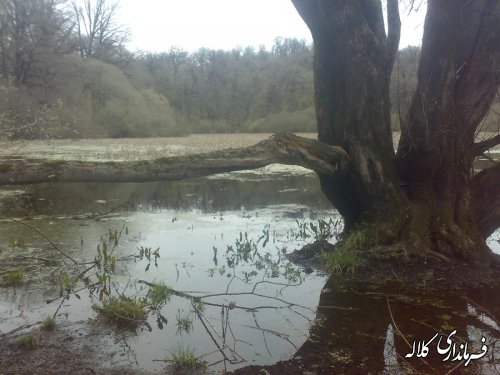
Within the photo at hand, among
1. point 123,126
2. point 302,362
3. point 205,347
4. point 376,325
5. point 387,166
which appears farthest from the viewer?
point 123,126

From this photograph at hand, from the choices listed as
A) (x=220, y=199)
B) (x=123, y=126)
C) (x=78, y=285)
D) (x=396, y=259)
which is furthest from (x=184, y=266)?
(x=123, y=126)

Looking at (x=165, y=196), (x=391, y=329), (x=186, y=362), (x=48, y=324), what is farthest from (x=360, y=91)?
(x=165, y=196)

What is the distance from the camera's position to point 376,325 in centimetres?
487

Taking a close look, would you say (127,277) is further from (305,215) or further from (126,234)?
(305,215)

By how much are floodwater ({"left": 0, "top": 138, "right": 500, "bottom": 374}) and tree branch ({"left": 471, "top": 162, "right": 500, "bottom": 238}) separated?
1.17 m

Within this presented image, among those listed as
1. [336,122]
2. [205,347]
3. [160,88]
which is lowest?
[205,347]

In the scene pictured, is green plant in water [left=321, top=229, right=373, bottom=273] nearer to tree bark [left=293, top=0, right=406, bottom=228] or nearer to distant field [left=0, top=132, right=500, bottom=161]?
tree bark [left=293, top=0, right=406, bottom=228]

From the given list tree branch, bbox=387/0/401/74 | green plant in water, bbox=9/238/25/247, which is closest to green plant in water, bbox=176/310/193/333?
green plant in water, bbox=9/238/25/247

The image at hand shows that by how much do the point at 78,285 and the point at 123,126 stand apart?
103 ft

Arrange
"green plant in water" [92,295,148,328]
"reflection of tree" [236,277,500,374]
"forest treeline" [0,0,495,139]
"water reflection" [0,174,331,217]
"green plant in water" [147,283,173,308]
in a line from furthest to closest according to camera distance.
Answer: "forest treeline" [0,0,495,139], "water reflection" [0,174,331,217], "green plant in water" [147,283,173,308], "green plant in water" [92,295,148,328], "reflection of tree" [236,277,500,374]

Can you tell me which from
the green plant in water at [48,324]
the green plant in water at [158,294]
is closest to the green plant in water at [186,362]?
the green plant in water at [158,294]

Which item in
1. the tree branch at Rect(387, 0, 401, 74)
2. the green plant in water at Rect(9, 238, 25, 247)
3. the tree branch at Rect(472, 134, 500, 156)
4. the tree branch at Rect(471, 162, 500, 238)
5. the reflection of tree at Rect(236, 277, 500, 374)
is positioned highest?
the tree branch at Rect(387, 0, 401, 74)

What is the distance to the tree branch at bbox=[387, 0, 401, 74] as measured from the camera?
23.1 ft

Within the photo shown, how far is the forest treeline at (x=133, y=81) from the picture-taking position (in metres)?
32.3
